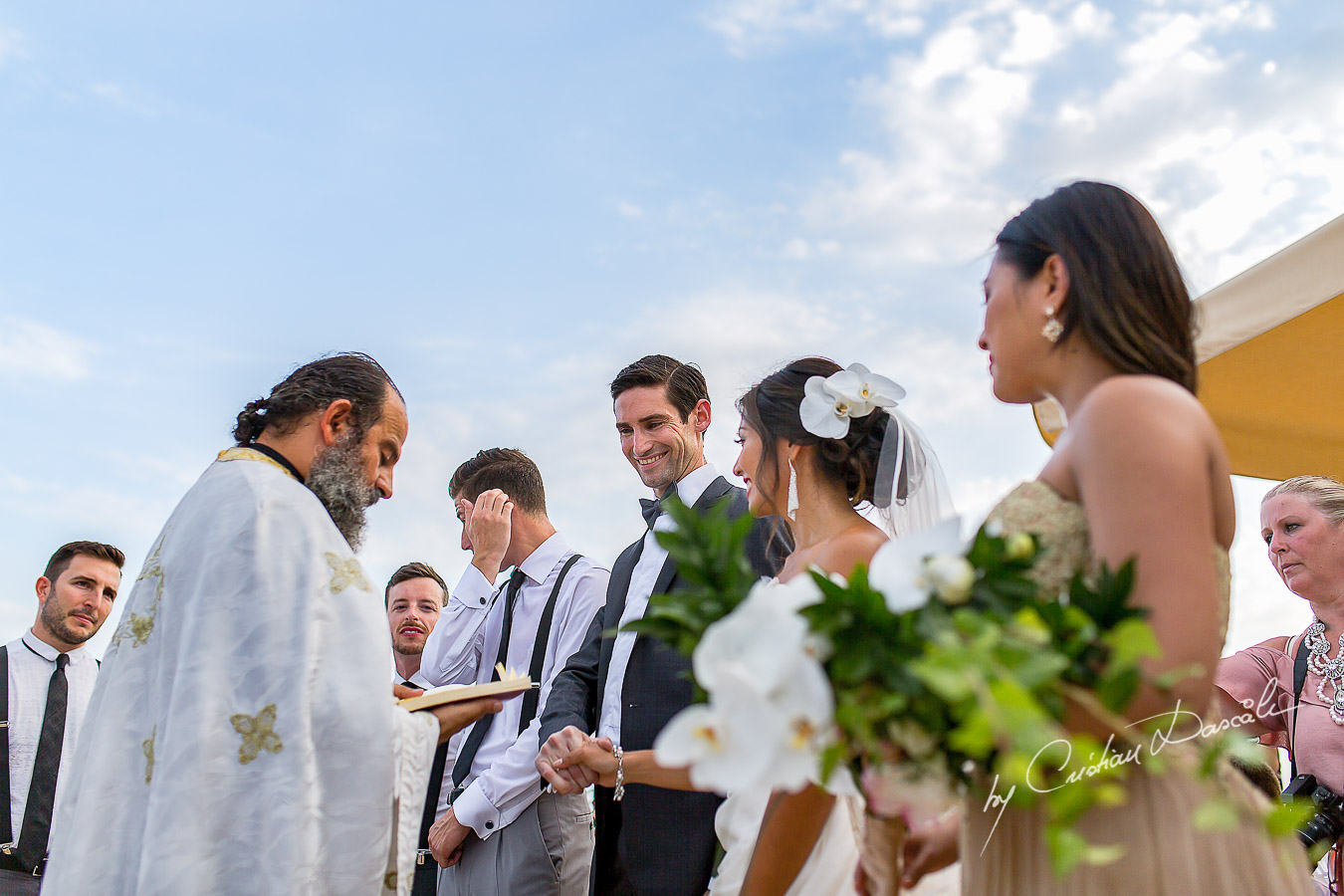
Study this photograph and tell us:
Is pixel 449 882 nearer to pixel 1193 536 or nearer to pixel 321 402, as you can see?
pixel 321 402

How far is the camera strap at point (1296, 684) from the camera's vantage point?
3381mm

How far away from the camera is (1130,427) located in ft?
4.88

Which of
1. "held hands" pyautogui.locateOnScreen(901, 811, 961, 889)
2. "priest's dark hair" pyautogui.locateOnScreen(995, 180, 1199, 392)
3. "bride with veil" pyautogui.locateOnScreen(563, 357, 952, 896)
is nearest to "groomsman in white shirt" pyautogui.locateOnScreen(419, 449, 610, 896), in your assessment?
"bride with veil" pyautogui.locateOnScreen(563, 357, 952, 896)

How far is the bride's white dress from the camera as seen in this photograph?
2.38 metres

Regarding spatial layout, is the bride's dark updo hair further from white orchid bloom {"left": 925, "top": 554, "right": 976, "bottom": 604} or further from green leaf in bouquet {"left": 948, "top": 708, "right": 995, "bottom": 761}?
green leaf in bouquet {"left": 948, "top": 708, "right": 995, "bottom": 761}

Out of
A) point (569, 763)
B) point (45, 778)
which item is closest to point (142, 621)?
point (569, 763)

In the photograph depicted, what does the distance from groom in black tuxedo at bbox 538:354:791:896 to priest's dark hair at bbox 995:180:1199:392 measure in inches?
55.4

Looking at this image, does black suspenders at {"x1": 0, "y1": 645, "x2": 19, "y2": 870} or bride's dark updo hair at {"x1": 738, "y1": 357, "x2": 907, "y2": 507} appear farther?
black suspenders at {"x1": 0, "y1": 645, "x2": 19, "y2": 870}

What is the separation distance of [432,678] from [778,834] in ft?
10.8

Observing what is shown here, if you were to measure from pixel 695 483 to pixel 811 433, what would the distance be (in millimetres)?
1207

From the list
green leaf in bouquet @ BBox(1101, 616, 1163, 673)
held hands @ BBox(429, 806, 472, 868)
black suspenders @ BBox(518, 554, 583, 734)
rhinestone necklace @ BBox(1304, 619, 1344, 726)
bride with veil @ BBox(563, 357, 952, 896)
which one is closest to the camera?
green leaf in bouquet @ BBox(1101, 616, 1163, 673)

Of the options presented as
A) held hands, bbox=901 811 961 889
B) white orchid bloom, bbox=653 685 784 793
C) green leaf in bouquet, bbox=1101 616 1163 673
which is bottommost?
held hands, bbox=901 811 961 889

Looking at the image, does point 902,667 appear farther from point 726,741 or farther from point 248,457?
point 248,457

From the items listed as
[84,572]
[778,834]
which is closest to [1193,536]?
[778,834]
